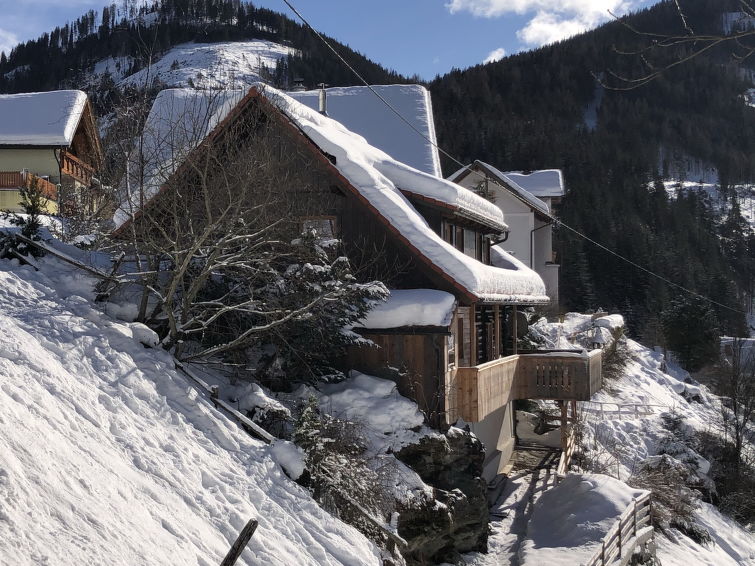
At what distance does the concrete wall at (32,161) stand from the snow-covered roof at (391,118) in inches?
595

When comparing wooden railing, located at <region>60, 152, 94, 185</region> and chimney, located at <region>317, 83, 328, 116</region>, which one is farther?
wooden railing, located at <region>60, 152, 94, 185</region>

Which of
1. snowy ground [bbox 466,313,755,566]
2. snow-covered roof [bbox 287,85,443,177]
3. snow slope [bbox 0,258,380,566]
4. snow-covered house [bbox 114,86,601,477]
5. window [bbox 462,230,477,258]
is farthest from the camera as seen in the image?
snow-covered roof [bbox 287,85,443,177]

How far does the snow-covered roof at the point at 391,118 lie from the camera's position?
22656mm

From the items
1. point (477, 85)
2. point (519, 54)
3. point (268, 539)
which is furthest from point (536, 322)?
point (519, 54)

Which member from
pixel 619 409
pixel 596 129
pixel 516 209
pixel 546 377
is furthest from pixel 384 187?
pixel 596 129

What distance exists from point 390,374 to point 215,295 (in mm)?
3958

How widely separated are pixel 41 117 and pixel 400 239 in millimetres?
25516

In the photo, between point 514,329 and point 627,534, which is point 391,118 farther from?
point 627,534

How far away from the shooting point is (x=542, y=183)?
4778 centimetres

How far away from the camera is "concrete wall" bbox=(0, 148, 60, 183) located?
3284cm

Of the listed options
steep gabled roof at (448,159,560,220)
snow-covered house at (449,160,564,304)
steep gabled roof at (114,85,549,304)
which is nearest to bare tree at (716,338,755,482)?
snow-covered house at (449,160,564,304)

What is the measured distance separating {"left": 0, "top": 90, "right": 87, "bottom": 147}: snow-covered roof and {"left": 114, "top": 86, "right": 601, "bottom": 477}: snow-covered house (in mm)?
15922

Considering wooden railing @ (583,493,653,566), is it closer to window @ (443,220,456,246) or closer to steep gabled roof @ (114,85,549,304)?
steep gabled roof @ (114,85,549,304)

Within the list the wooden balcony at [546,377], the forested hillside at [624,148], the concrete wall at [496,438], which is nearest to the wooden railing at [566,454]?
the concrete wall at [496,438]
